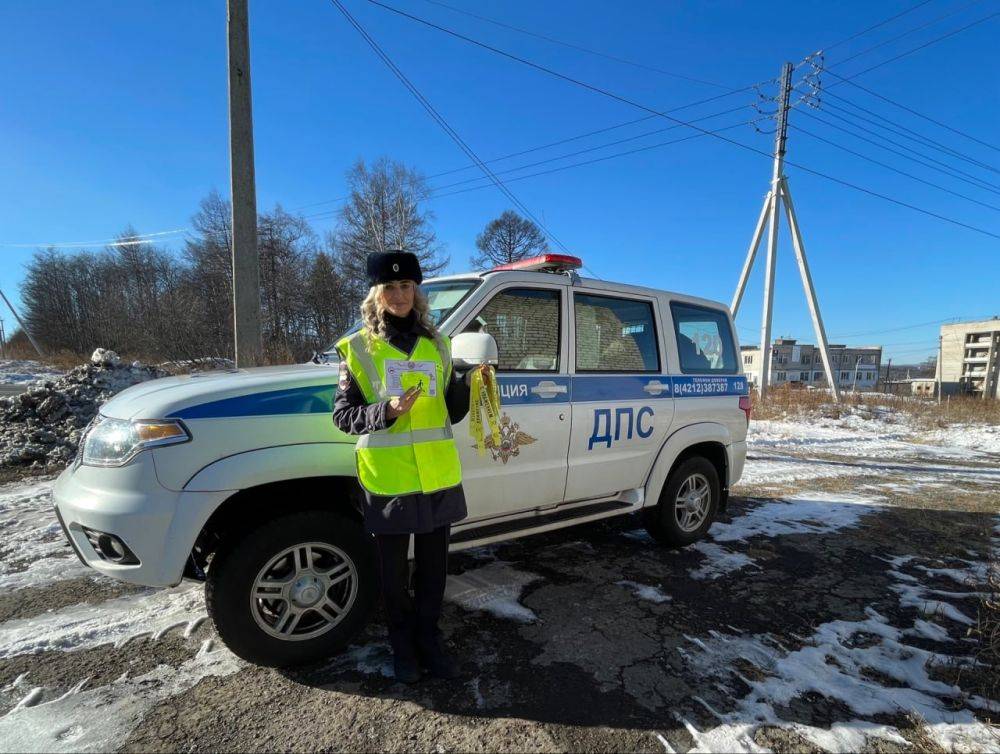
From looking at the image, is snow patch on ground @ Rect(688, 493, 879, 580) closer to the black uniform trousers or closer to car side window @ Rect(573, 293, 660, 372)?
car side window @ Rect(573, 293, 660, 372)

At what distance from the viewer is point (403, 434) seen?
212cm

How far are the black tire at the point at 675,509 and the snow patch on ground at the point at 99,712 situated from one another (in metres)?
3.08

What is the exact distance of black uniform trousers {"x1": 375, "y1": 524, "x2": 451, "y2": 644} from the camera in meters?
2.24

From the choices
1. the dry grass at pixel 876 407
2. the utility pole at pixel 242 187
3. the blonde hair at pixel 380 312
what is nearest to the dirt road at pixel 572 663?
the blonde hair at pixel 380 312

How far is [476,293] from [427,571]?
5.25 feet

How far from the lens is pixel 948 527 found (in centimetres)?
505

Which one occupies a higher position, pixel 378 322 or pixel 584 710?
pixel 378 322

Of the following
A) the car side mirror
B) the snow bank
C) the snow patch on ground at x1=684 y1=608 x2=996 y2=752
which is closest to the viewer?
the snow patch on ground at x1=684 y1=608 x2=996 y2=752

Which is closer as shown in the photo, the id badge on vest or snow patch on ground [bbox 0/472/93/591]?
the id badge on vest

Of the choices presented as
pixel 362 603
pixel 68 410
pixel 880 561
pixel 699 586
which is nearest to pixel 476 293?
pixel 362 603

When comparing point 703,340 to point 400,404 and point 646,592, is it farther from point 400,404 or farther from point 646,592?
point 400,404

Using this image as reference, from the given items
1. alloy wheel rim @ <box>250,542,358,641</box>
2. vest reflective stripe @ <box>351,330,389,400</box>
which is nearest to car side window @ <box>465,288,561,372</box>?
vest reflective stripe @ <box>351,330,389,400</box>

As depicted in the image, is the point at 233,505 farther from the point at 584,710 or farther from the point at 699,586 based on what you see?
the point at 699,586

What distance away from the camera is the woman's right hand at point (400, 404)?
6.28 ft
